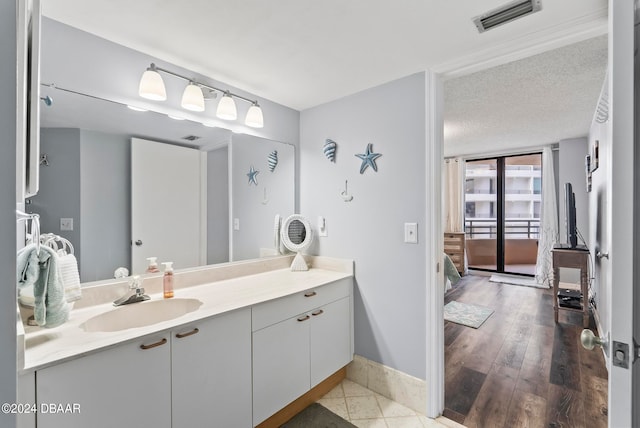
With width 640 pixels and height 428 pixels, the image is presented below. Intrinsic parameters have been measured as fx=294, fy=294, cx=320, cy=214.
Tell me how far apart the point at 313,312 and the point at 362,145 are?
3.99 ft

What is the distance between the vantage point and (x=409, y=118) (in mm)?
1916

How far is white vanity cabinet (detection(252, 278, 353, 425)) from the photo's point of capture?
1.55m

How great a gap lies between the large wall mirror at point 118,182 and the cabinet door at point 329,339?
0.74m

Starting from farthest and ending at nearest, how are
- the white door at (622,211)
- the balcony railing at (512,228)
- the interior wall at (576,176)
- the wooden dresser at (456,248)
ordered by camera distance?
the balcony railing at (512,228), the wooden dresser at (456,248), the interior wall at (576,176), the white door at (622,211)

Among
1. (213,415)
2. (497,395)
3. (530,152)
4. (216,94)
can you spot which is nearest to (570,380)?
(497,395)

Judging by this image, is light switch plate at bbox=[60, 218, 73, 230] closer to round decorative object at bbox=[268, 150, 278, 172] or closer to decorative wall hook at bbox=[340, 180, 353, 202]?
round decorative object at bbox=[268, 150, 278, 172]

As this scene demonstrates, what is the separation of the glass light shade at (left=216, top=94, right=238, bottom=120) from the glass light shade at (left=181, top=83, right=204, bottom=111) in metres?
0.15

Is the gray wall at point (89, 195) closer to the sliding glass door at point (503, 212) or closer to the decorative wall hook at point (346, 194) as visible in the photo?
the decorative wall hook at point (346, 194)

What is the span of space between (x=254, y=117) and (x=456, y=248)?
4.65 metres

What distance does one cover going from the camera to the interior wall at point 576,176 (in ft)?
13.7

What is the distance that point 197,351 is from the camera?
129cm

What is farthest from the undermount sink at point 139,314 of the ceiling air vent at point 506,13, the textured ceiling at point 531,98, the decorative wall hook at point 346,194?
the textured ceiling at point 531,98

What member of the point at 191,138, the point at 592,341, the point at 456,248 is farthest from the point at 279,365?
the point at 456,248

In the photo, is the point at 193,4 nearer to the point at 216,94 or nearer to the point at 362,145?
the point at 216,94
